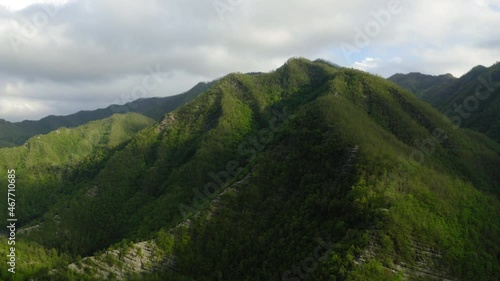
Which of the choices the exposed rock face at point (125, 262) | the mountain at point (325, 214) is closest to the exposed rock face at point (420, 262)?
the mountain at point (325, 214)

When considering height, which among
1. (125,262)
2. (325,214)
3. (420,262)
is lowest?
(125,262)

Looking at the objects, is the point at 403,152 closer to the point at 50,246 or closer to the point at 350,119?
the point at 350,119

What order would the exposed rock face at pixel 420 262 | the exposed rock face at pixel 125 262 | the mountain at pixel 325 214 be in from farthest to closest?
1. the exposed rock face at pixel 125 262
2. the mountain at pixel 325 214
3. the exposed rock face at pixel 420 262

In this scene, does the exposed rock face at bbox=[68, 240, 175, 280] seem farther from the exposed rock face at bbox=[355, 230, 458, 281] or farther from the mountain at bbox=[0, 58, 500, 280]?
the exposed rock face at bbox=[355, 230, 458, 281]

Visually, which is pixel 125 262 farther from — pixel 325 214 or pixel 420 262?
pixel 420 262

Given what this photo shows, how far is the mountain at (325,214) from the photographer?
295 ft

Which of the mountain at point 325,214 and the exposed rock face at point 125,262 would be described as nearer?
the mountain at point 325,214

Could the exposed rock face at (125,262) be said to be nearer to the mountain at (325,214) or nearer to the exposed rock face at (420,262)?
the mountain at (325,214)

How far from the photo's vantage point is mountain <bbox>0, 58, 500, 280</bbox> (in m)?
89.9

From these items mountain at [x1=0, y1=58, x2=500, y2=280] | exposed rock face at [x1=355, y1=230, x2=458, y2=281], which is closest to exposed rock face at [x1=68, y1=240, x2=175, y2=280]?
mountain at [x1=0, y1=58, x2=500, y2=280]

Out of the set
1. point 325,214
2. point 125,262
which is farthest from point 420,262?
point 125,262

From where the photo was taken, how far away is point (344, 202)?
97000mm

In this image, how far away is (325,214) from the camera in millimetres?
100312

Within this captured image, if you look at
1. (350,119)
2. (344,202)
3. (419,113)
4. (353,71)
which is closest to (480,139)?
(419,113)
